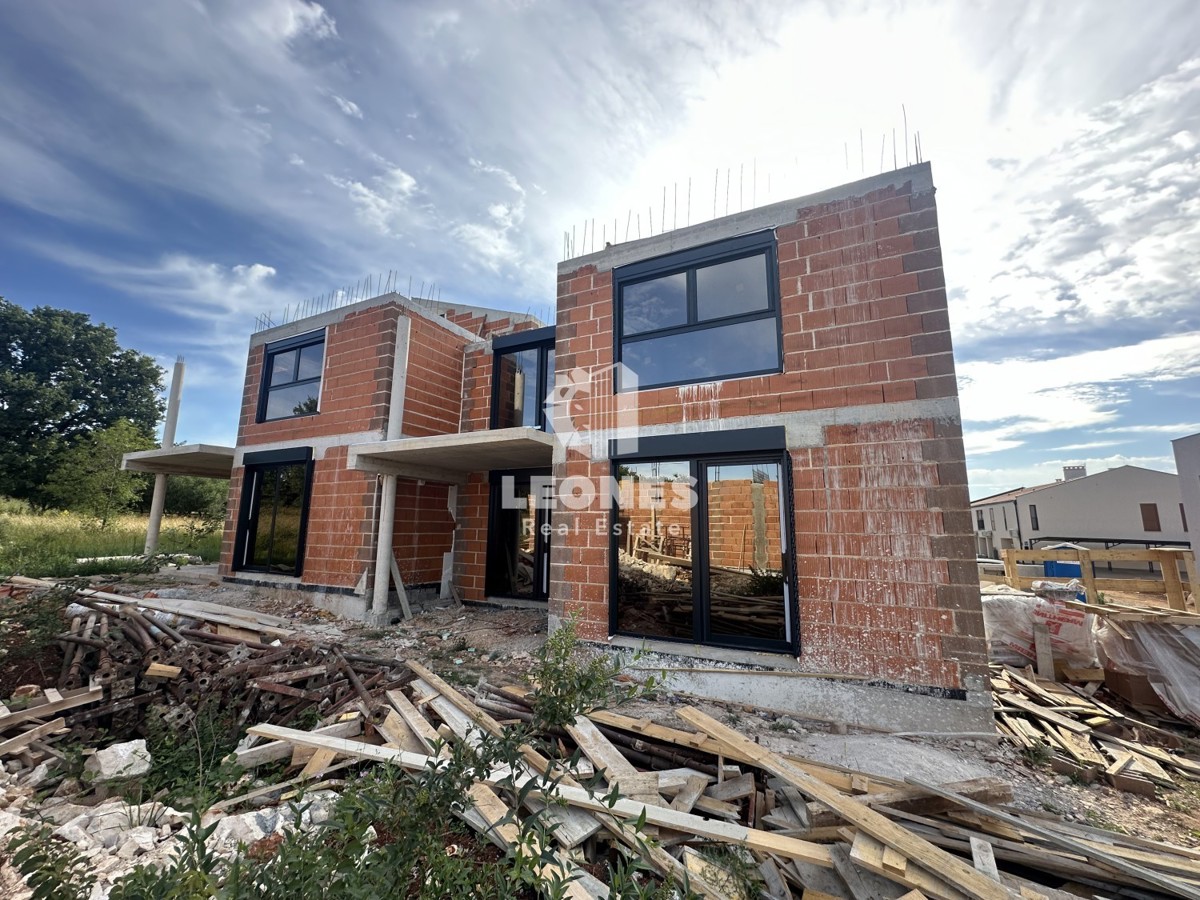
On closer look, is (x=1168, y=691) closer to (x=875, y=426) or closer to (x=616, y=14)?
(x=875, y=426)

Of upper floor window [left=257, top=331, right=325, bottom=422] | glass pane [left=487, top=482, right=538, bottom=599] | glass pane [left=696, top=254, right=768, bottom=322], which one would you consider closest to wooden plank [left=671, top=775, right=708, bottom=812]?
glass pane [left=696, top=254, right=768, bottom=322]

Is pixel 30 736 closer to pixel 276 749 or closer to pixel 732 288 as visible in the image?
pixel 276 749

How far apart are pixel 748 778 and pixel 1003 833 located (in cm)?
143

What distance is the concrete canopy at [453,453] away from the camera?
22.7 feet

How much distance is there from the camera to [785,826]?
9.61 feet

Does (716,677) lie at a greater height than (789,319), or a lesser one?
lesser

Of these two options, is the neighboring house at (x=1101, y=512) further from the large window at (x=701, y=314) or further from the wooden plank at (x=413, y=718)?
the wooden plank at (x=413, y=718)

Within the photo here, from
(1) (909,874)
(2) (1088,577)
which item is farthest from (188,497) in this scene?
(2) (1088,577)

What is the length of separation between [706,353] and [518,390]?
508cm

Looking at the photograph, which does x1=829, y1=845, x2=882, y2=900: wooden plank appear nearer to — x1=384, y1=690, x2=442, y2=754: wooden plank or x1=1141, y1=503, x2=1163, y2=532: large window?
x1=384, y1=690, x2=442, y2=754: wooden plank

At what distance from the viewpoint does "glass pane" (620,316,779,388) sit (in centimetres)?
597

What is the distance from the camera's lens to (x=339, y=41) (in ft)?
23.6

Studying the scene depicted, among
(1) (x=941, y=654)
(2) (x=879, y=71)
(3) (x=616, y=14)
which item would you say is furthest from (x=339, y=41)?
(1) (x=941, y=654)

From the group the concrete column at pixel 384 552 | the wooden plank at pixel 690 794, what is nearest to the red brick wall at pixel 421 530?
the concrete column at pixel 384 552
